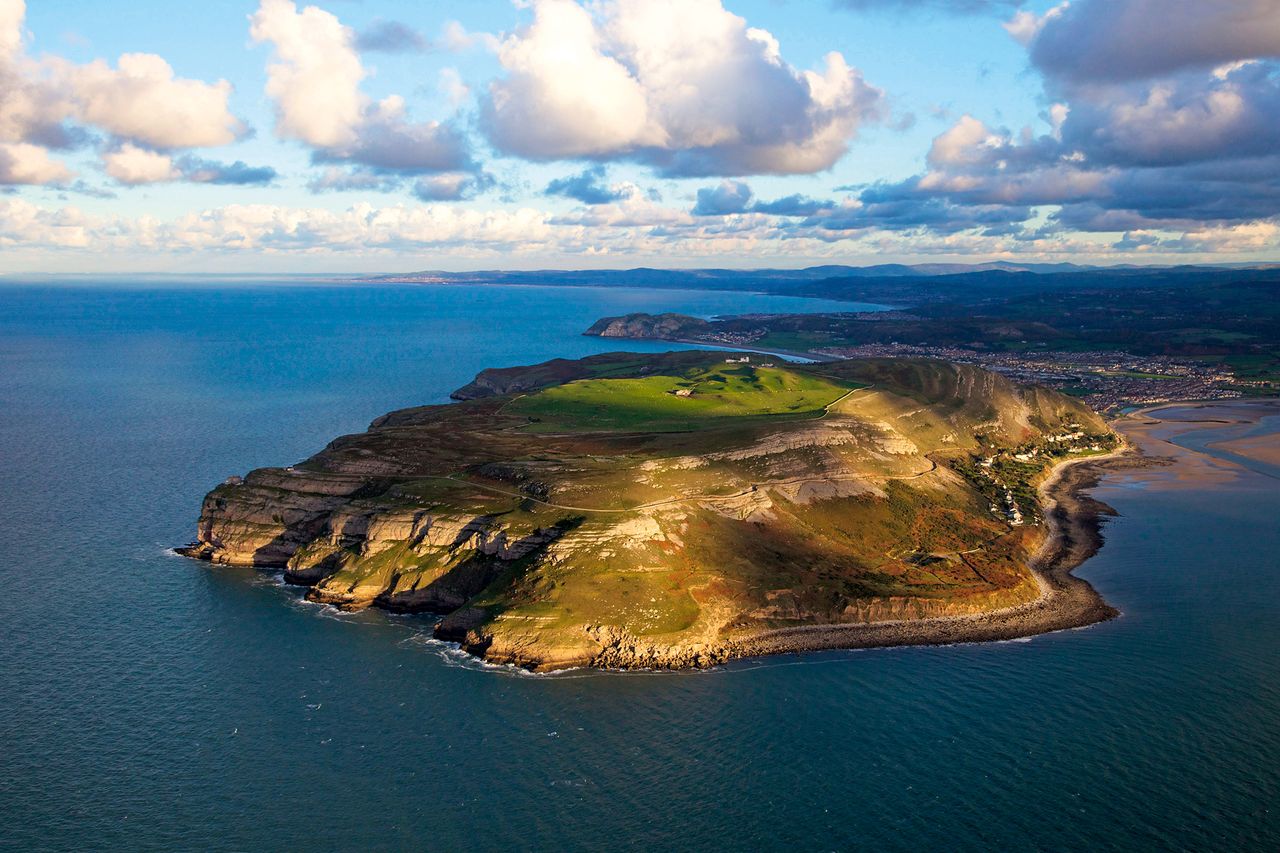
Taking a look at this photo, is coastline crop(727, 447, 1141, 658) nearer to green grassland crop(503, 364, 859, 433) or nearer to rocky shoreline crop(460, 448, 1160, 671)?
rocky shoreline crop(460, 448, 1160, 671)

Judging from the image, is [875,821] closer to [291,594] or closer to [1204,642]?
[1204,642]

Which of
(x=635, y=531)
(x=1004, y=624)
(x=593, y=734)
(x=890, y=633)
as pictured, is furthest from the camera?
(x=635, y=531)

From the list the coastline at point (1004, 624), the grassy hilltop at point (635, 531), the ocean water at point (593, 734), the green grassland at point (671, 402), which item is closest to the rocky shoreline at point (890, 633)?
the coastline at point (1004, 624)

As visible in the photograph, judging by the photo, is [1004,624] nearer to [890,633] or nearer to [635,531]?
[890,633]

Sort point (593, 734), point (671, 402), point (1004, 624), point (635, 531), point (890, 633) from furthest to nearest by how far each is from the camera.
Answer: point (671, 402) → point (635, 531) → point (1004, 624) → point (890, 633) → point (593, 734)

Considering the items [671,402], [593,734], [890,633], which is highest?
[671,402]

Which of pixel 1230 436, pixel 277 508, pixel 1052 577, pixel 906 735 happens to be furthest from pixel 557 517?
pixel 1230 436

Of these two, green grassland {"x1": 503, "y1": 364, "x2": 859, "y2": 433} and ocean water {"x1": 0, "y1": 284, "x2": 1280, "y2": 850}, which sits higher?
green grassland {"x1": 503, "y1": 364, "x2": 859, "y2": 433}

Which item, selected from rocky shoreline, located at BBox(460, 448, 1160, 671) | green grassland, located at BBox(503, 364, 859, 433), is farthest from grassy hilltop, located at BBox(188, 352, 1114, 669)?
green grassland, located at BBox(503, 364, 859, 433)

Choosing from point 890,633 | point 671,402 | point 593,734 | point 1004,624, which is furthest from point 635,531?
point 671,402
